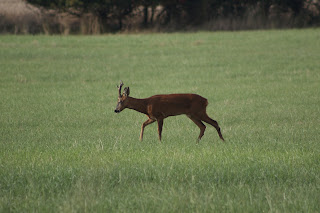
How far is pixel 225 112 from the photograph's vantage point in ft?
44.5

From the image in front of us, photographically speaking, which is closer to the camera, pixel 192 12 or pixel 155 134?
pixel 155 134

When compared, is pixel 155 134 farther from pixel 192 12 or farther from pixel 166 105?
pixel 192 12

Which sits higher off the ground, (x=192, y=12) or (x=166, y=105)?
(x=166, y=105)

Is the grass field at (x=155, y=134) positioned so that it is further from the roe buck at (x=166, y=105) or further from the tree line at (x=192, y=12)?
the tree line at (x=192, y=12)

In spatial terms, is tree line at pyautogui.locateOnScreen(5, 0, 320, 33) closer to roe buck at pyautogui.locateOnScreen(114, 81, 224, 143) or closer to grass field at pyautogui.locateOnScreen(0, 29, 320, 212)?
grass field at pyautogui.locateOnScreen(0, 29, 320, 212)

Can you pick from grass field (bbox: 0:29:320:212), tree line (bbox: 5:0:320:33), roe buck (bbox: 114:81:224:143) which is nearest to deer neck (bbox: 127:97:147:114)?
roe buck (bbox: 114:81:224:143)

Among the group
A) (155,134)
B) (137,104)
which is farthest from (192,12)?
(137,104)

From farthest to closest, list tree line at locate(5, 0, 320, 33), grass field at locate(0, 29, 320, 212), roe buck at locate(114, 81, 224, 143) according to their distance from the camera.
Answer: tree line at locate(5, 0, 320, 33), roe buck at locate(114, 81, 224, 143), grass field at locate(0, 29, 320, 212)

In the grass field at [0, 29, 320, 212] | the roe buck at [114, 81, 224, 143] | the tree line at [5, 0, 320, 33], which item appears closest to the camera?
the grass field at [0, 29, 320, 212]

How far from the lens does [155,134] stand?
11.1 m

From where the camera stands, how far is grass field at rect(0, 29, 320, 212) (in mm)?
6121

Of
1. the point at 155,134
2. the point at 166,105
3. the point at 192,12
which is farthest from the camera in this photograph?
the point at 192,12

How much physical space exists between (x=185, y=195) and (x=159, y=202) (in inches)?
13.9

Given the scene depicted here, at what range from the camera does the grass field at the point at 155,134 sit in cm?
612
